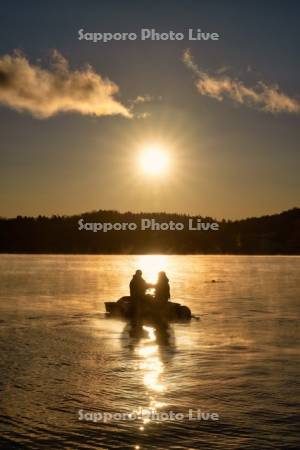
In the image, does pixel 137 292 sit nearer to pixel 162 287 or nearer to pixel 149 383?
pixel 162 287

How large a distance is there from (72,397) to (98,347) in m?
9.73

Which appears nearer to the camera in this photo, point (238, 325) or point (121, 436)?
point (121, 436)

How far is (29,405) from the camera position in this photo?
1705 centimetres

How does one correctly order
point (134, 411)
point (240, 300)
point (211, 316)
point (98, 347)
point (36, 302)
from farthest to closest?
point (240, 300) → point (36, 302) → point (211, 316) → point (98, 347) → point (134, 411)

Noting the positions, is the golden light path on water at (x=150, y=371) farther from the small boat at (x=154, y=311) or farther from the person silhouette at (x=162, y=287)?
the small boat at (x=154, y=311)

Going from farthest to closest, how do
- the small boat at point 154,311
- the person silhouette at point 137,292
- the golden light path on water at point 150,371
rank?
the small boat at point 154,311
the person silhouette at point 137,292
the golden light path on water at point 150,371

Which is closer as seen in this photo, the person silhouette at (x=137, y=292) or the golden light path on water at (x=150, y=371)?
the golden light path on water at (x=150, y=371)

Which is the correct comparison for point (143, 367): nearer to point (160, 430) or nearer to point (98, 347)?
point (98, 347)

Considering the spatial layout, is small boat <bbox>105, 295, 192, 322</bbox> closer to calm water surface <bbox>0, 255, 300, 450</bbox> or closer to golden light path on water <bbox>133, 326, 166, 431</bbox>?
calm water surface <bbox>0, 255, 300, 450</bbox>

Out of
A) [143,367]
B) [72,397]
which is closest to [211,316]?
[143,367]

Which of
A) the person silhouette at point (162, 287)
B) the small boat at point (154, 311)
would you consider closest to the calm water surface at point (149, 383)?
the small boat at point (154, 311)

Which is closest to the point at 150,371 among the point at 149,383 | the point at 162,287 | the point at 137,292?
the point at 149,383

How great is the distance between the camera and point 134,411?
16312mm

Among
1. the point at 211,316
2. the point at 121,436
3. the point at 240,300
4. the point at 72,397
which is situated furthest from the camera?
the point at 240,300
